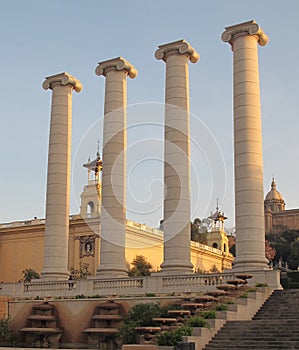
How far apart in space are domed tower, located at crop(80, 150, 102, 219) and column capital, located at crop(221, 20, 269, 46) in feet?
162

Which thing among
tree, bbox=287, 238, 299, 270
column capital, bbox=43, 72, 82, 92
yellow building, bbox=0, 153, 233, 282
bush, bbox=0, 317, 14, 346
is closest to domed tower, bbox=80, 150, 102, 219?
yellow building, bbox=0, 153, 233, 282

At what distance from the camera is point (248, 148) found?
4925 centimetres

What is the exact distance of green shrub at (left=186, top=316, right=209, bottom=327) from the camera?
34625 millimetres

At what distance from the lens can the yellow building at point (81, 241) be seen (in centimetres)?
9212

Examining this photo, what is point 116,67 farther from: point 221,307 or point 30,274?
point 30,274

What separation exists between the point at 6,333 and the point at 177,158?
1916 centimetres

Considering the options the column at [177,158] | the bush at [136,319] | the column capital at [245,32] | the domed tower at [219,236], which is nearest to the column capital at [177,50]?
the column at [177,158]

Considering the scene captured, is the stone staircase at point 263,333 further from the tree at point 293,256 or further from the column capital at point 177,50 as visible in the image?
the tree at point 293,256

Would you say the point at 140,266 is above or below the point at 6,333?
above

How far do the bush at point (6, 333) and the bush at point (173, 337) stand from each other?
17667 millimetres

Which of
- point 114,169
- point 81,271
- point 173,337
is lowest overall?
point 173,337

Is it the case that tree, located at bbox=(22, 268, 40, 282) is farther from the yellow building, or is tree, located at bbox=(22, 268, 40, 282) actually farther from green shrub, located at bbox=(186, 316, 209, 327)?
green shrub, located at bbox=(186, 316, 209, 327)

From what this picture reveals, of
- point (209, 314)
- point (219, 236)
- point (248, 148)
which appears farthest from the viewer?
point (219, 236)

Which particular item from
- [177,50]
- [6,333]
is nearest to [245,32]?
[177,50]
